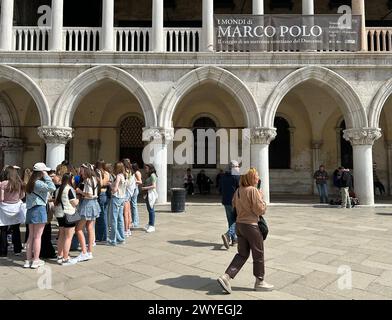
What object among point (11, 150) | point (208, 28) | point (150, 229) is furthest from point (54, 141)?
point (208, 28)

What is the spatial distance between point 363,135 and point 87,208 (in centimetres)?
1074

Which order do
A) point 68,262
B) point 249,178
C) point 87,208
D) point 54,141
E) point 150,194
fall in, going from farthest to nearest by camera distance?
point 54,141 → point 150,194 → point 87,208 → point 68,262 → point 249,178

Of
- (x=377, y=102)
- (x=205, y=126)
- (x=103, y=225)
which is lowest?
(x=103, y=225)

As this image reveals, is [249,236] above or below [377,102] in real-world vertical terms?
below

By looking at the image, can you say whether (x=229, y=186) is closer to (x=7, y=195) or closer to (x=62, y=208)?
(x=62, y=208)

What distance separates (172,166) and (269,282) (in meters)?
13.1

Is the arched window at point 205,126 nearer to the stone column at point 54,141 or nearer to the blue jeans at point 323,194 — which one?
the blue jeans at point 323,194

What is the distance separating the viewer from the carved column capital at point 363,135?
11875mm

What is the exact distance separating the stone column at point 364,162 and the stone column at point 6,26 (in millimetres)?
13854

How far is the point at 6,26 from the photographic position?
12.1 meters

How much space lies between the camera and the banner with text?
1225cm

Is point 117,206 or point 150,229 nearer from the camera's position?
point 117,206

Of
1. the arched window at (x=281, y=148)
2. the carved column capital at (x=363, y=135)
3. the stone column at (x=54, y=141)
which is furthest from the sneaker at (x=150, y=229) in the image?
the arched window at (x=281, y=148)
